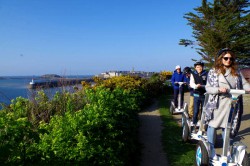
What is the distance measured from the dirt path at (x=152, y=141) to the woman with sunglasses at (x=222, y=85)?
1.59 meters

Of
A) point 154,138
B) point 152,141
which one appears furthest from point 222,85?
point 154,138

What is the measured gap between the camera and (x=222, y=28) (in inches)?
1056

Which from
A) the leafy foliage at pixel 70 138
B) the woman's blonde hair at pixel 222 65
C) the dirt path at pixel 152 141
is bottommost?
the dirt path at pixel 152 141

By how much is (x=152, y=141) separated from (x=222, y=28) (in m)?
22.3

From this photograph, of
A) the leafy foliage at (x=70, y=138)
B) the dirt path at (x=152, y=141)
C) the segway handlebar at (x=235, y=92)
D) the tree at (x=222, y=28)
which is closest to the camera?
the leafy foliage at (x=70, y=138)

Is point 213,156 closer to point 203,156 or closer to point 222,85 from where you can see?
point 203,156

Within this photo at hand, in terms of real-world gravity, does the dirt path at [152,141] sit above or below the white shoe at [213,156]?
below

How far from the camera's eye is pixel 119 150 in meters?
4.42

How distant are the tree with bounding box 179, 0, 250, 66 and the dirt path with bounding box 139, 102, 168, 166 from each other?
18863 mm

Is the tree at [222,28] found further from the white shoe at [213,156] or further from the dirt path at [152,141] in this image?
the white shoe at [213,156]

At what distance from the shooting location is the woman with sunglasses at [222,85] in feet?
13.8

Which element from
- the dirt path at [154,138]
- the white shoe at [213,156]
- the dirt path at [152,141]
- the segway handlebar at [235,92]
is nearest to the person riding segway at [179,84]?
the dirt path at [154,138]

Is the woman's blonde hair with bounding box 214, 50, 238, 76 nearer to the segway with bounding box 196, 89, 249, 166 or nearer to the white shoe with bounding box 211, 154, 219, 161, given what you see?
the segway with bounding box 196, 89, 249, 166

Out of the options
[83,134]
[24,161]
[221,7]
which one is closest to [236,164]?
[83,134]
